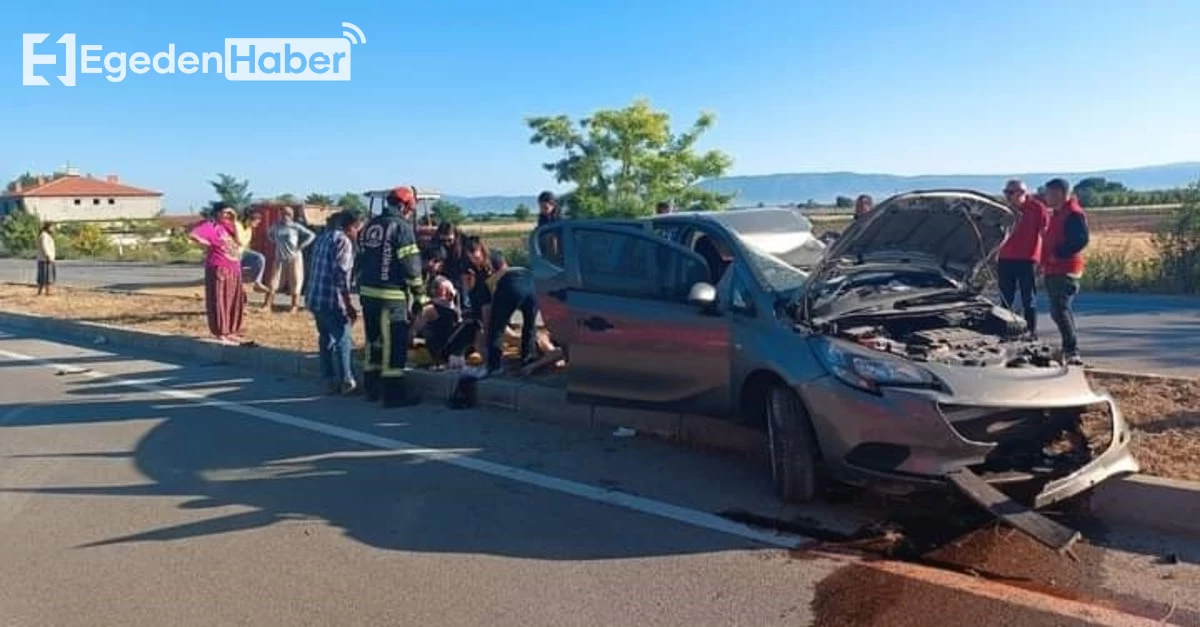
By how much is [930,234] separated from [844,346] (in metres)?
1.43

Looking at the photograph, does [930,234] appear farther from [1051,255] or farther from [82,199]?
[82,199]

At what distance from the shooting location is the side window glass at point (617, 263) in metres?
6.46

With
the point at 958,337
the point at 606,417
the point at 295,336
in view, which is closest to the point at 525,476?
the point at 606,417

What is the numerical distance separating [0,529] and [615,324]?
359 cm

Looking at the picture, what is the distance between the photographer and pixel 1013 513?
434 cm

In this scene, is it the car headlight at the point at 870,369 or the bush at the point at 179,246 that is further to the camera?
the bush at the point at 179,246

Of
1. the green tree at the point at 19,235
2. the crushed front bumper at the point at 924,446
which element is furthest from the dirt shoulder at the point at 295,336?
the green tree at the point at 19,235

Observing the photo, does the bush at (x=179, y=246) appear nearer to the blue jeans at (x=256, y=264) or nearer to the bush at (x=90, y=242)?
the bush at (x=90, y=242)

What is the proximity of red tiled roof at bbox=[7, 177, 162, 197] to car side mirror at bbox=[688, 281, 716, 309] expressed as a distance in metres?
100

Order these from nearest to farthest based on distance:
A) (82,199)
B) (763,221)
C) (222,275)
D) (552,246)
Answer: (763,221)
(552,246)
(222,275)
(82,199)

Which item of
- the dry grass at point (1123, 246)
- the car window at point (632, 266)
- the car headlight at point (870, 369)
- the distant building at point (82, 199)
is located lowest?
the car headlight at point (870, 369)

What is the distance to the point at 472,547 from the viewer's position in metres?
4.80

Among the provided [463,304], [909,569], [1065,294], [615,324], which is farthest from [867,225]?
[463,304]

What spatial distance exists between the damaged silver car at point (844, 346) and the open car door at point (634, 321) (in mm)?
11
